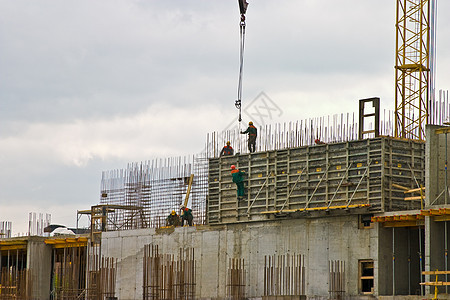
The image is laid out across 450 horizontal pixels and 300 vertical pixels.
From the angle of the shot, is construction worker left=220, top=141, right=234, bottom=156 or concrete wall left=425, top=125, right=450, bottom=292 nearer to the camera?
concrete wall left=425, top=125, right=450, bottom=292

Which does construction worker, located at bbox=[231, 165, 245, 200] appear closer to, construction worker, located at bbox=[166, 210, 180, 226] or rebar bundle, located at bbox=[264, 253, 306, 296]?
rebar bundle, located at bbox=[264, 253, 306, 296]

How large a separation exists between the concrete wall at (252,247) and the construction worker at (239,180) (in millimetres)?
1633

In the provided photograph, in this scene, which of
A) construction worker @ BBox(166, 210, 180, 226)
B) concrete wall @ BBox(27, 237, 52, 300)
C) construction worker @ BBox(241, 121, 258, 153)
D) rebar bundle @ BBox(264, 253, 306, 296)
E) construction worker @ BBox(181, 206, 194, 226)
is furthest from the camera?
concrete wall @ BBox(27, 237, 52, 300)

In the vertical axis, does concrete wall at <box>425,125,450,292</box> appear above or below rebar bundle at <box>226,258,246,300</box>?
above

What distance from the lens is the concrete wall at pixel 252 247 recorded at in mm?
39812

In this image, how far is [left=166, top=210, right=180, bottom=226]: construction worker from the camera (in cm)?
4900

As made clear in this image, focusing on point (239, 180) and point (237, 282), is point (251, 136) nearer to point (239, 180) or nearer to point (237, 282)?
point (239, 180)

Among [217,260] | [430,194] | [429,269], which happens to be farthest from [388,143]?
[217,260]

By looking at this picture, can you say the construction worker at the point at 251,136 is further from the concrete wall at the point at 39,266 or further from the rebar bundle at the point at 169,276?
the concrete wall at the point at 39,266

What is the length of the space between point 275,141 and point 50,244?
62.3 feet

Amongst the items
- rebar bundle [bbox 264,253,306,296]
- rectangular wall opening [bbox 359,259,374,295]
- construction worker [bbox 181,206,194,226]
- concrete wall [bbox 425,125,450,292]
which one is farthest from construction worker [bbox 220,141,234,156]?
concrete wall [bbox 425,125,450,292]

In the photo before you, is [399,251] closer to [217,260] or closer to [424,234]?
[424,234]

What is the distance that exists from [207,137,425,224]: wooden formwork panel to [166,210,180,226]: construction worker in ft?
9.41

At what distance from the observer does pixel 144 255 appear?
48.6 meters
